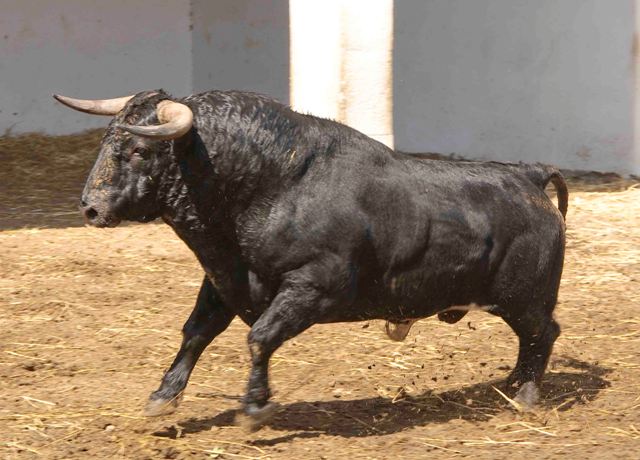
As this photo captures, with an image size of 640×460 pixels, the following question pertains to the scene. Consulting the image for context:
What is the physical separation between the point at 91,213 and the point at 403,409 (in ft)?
5.97

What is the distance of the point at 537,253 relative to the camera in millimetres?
5980

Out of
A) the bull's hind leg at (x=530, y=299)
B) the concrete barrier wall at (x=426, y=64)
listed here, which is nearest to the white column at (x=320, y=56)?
the bull's hind leg at (x=530, y=299)

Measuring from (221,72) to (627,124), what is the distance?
14.3 feet

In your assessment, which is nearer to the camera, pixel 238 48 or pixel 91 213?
pixel 91 213

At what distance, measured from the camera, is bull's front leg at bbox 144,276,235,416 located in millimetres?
5781

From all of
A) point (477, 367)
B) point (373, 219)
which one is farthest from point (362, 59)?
point (373, 219)

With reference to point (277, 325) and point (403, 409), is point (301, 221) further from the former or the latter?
point (403, 409)

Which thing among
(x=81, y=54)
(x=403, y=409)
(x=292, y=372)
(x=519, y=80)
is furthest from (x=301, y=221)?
(x=81, y=54)

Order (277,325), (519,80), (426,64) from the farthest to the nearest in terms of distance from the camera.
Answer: (426,64)
(519,80)
(277,325)

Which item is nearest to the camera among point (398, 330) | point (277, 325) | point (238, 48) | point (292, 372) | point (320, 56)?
point (277, 325)

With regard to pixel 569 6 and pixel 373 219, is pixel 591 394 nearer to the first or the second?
pixel 373 219

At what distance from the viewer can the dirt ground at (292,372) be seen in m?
5.52

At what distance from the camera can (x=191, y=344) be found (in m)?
5.82

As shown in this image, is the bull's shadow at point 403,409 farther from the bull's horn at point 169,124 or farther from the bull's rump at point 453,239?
the bull's horn at point 169,124
